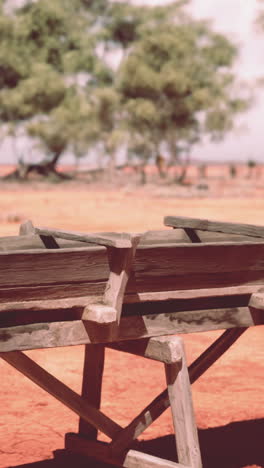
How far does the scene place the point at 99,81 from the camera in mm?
56750

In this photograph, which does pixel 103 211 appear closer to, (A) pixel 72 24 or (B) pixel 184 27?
(B) pixel 184 27

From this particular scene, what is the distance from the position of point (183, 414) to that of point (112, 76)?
54611 mm

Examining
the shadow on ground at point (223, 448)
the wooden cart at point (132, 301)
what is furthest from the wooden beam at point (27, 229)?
the shadow on ground at point (223, 448)

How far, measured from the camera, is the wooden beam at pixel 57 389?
12.8ft

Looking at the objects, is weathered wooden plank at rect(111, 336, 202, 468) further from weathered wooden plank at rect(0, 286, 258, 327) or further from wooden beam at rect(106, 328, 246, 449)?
wooden beam at rect(106, 328, 246, 449)

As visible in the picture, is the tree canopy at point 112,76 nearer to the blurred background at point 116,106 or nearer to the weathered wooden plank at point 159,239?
the blurred background at point 116,106

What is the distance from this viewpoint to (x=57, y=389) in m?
4.20

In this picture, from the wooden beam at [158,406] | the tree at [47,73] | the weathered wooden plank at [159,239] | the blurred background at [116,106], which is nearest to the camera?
the wooden beam at [158,406]

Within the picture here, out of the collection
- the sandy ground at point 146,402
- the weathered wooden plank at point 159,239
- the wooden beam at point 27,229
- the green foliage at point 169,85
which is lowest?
the sandy ground at point 146,402

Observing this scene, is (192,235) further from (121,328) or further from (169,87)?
(169,87)

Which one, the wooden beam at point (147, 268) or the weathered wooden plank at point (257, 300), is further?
the weathered wooden plank at point (257, 300)

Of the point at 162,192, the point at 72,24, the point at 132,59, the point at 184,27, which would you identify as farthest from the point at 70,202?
the point at 72,24

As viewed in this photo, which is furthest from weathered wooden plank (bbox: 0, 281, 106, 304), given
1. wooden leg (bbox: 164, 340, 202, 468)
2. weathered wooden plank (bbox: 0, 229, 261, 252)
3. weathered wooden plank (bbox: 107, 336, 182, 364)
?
Result: weathered wooden plank (bbox: 0, 229, 261, 252)

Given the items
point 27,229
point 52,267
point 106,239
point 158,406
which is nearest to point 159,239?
point 27,229
